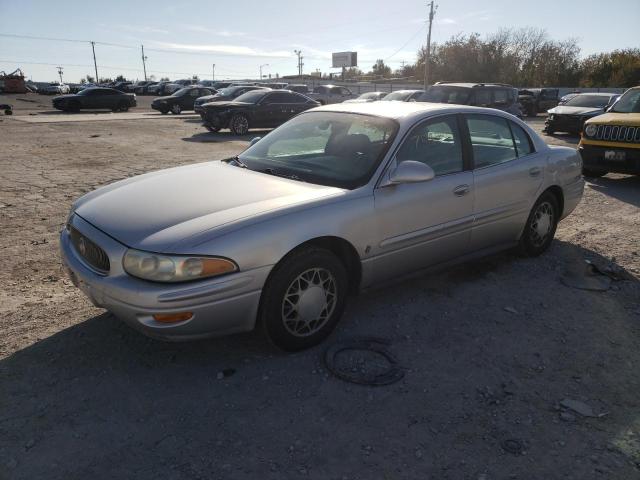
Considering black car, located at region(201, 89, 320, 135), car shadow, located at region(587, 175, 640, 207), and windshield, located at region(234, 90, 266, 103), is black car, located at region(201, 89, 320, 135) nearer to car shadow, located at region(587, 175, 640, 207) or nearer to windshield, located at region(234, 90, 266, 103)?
windshield, located at region(234, 90, 266, 103)

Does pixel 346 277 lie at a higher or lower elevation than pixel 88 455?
higher

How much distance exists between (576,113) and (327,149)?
15.0 metres

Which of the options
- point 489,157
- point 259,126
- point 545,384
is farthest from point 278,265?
point 259,126

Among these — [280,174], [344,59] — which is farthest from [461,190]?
[344,59]

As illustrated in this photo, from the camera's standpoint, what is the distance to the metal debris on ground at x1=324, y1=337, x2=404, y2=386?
303 centimetres

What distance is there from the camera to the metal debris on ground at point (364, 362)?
9.94ft

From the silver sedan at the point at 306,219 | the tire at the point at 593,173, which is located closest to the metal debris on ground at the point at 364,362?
the silver sedan at the point at 306,219

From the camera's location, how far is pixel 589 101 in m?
17.4

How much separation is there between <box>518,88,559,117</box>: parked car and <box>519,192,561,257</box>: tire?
2601 centimetres

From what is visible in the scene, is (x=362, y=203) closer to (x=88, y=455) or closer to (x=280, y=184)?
(x=280, y=184)

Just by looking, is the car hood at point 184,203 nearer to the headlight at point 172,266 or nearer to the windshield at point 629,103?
the headlight at point 172,266

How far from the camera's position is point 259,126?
1762cm

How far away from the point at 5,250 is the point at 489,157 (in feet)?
15.5

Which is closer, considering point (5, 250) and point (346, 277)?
point (346, 277)
